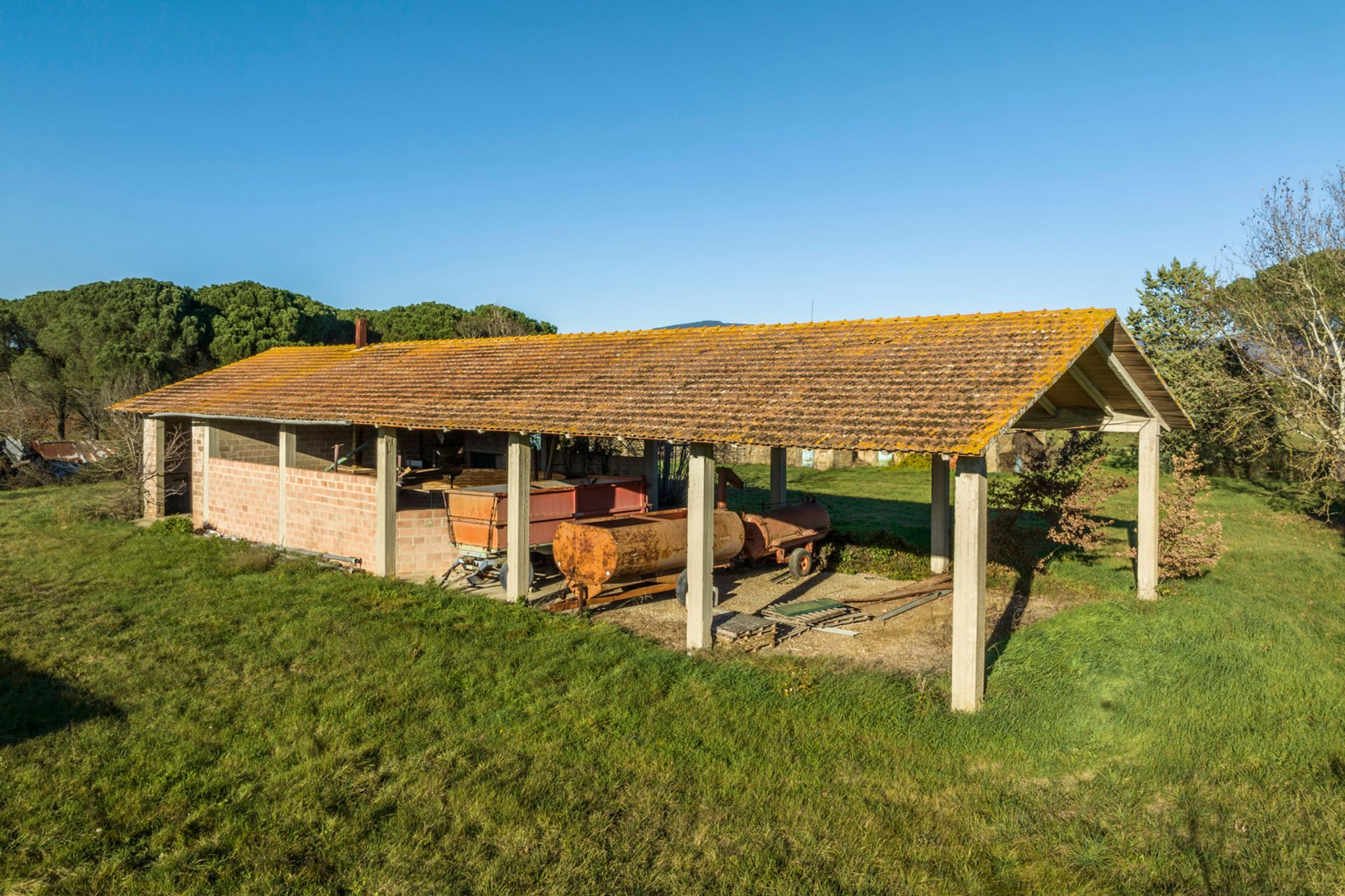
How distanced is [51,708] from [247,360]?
1709 centimetres

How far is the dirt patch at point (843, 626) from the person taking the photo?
9.34 m

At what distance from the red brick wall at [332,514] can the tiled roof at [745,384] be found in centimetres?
114

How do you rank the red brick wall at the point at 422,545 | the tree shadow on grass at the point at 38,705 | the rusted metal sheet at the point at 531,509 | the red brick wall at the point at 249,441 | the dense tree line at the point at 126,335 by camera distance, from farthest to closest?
the dense tree line at the point at 126,335, the red brick wall at the point at 249,441, the red brick wall at the point at 422,545, the rusted metal sheet at the point at 531,509, the tree shadow on grass at the point at 38,705

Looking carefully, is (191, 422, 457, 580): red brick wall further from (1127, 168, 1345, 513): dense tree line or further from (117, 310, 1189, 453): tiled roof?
(1127, 168, 1345, 513): dense tree line

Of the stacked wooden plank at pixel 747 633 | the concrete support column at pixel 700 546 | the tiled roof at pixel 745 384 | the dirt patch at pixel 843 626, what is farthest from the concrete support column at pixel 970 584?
the concrete support column at pixel 700 546

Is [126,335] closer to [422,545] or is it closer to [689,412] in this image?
[422,545]

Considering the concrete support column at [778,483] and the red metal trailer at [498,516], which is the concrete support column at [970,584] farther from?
the concrete support column at [778,483]

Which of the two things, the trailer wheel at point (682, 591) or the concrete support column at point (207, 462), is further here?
the concrete support column at point (207, 462)

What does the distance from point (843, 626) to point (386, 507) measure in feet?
24.5

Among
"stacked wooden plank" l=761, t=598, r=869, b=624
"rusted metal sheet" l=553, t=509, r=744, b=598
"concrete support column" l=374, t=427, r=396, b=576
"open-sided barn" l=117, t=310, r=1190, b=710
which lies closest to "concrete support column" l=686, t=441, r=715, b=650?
"open-sided barn" l=117, t=310, r=1190, b=710

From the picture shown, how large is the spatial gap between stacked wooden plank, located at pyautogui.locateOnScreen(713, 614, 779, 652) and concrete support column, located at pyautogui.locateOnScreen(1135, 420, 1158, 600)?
239 inches

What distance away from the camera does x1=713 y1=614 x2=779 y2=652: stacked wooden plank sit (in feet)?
30.9

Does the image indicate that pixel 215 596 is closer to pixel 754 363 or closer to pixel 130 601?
pixel 130 601

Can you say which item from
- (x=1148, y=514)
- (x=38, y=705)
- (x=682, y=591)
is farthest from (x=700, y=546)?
(x=1148, y=514)
